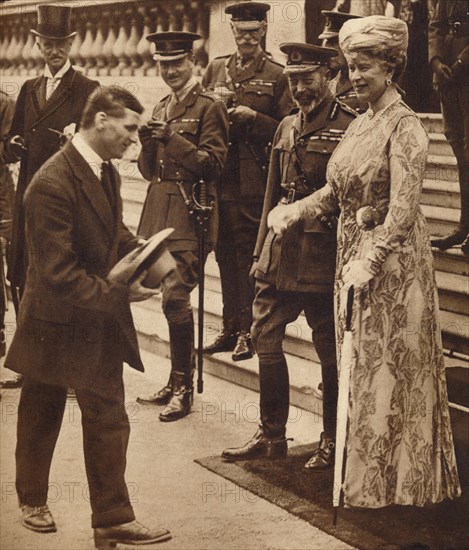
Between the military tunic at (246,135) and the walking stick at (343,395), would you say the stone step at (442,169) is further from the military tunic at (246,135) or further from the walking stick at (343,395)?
the walking stick at (343,395)

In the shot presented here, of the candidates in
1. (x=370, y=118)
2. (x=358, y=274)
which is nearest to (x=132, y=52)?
(x=370, y=118)

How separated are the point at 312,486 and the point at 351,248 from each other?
3.33 feet

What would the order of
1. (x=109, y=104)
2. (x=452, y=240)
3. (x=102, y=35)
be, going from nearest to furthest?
(x=109, y=104)
(x=102, y=35)
(x=452, y=240)

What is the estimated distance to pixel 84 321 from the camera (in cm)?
376

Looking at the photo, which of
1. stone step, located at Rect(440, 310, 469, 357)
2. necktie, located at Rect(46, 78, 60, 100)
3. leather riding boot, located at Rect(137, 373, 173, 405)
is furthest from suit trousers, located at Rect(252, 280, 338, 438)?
necktie, located at Rect(46, 78, 60, 100)

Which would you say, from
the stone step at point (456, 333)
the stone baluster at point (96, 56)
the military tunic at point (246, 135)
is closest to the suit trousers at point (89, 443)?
the stone baluster at point (96, 56)

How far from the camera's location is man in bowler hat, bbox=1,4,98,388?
3854 mm

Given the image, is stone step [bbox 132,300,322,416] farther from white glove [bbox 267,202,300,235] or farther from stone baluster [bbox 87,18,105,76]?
stone baluster [bbox 87,18,105,76]

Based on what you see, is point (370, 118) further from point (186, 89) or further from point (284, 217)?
point (186, 89)

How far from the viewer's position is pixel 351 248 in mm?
4137

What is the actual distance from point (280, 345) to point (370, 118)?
3.71ft

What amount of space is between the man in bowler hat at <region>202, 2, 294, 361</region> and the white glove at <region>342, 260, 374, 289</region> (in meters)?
1.21

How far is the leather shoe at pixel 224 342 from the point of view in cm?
512

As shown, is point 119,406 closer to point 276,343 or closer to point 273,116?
point 276,343
